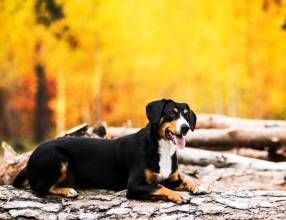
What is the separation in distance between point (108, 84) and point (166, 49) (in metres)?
2.06

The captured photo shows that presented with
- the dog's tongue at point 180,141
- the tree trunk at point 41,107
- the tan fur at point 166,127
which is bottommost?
the tree trunk at point 41,107

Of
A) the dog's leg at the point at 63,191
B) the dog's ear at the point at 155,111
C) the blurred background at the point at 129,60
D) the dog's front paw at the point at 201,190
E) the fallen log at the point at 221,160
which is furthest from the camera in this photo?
the blurred background at the point at 129,60

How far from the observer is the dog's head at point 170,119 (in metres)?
4.63

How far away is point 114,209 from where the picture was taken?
4617 mm

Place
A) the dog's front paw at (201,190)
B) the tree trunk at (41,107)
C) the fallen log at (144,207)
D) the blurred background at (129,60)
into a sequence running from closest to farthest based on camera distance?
the fallen log at (144,207) → the dog's front paw at (201,190) → the blurred background at (129,60) → the tree trunk at (41,107)

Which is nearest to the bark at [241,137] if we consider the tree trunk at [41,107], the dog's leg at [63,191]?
the dog's leg at [63,191]

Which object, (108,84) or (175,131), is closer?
(175,131)

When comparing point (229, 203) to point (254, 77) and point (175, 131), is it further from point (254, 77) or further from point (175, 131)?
point (254, 77)

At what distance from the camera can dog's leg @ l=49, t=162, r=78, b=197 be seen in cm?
492

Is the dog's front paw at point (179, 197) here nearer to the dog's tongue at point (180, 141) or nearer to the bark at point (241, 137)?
the dog's tongue at point (180, 141)

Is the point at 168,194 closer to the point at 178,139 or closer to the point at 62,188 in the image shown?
the point at 178,139

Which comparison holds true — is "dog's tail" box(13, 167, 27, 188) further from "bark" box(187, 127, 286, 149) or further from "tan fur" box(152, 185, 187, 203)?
"bark" box(187, 127, 286, 149)

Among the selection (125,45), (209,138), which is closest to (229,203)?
(209,138)

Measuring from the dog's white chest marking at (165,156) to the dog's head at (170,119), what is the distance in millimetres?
69
